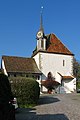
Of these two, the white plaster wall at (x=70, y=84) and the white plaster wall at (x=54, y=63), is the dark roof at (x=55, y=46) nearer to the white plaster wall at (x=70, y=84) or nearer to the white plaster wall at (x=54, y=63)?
the white plaster wall at (x=54, y=63)

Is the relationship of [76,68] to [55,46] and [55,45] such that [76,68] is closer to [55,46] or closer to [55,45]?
[55,45]

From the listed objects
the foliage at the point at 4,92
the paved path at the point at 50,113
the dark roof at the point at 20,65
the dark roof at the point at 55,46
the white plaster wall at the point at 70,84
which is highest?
the dark roof at the point at 55,46

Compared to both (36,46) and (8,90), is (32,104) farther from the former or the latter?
(36,46)

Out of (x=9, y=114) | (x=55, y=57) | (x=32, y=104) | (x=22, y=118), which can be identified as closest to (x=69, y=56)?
(x=55, y=57)

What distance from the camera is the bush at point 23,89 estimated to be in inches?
851

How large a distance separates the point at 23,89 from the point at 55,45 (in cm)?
3812

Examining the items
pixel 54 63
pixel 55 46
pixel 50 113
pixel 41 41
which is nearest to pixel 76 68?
pixel 55 46

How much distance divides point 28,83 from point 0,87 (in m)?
12.4

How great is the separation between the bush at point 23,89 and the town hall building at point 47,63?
30.1 m

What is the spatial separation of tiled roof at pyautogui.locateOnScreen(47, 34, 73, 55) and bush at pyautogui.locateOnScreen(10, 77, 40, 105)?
34.9m

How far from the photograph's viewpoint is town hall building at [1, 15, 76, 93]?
53.9 meters

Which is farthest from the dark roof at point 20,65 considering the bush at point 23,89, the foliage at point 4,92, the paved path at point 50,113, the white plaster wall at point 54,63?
the foliage at point 4,92

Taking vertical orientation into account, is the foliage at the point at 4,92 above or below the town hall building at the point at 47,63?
below

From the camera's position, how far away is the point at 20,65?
2135 inches
